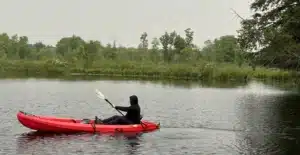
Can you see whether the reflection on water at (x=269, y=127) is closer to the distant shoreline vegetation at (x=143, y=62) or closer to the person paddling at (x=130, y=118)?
the person paddling at (x=130, y=118)

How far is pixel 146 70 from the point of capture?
2901 inches

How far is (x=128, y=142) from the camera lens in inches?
712

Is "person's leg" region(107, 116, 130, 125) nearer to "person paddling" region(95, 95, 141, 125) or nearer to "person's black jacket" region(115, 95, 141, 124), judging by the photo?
"person paddling" region(95, 95, 141, 125)

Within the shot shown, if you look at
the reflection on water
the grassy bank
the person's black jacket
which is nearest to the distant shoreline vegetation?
the grassy bank

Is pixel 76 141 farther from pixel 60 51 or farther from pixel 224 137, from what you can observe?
pixel 60 51

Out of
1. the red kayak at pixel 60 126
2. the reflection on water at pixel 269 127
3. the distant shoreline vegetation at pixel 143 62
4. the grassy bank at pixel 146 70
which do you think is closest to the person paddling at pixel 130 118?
the red kayak at pixel 60 126

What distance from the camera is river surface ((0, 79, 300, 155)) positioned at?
55.8ft

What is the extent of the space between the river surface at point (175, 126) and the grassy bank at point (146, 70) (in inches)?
1176

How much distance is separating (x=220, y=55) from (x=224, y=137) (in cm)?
8125

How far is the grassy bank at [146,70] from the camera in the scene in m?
68.7

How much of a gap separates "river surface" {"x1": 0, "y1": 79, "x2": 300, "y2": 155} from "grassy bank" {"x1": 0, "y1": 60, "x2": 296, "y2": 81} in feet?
98.0

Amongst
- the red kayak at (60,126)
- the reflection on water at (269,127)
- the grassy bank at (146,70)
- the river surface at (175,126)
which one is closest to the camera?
the river surface at (175,126)

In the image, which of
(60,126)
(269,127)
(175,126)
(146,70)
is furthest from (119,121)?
(146,70)

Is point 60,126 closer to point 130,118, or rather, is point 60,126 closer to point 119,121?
point 119,121
